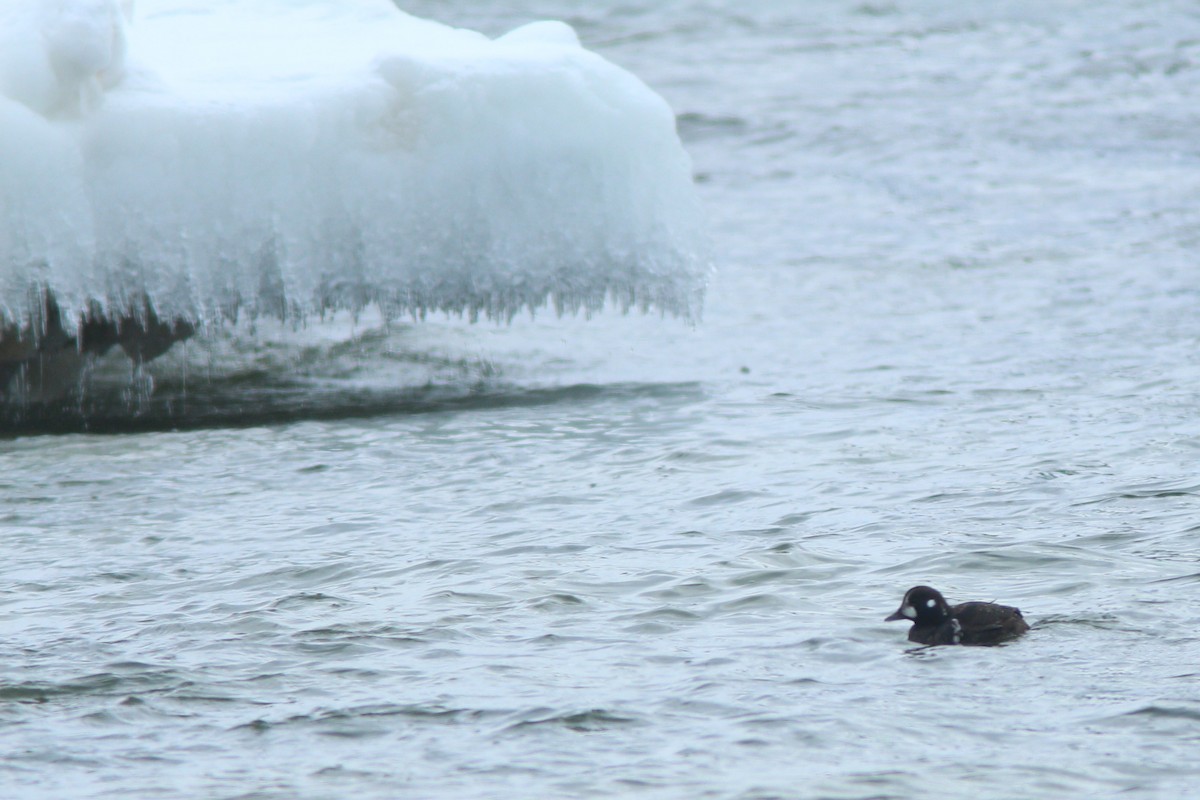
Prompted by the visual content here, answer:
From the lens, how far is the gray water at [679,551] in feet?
18.3

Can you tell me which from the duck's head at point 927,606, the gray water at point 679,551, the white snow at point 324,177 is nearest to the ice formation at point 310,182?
the white snow at point 324,177

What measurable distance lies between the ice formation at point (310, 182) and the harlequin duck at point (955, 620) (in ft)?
15.1

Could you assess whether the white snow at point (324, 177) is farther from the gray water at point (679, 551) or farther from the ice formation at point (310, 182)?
the gray water at point (679, 551)

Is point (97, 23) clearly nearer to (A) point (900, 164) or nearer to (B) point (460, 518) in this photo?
(B) point (460, 518)

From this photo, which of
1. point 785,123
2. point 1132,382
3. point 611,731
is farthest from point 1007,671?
point 785,123

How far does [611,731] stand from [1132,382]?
19.7ft

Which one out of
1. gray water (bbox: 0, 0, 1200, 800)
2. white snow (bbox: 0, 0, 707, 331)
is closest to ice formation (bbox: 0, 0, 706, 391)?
white snow (bbox: 0, 0, 707, 331)

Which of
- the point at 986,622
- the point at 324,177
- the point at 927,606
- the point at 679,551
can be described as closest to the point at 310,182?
the point at 324,177

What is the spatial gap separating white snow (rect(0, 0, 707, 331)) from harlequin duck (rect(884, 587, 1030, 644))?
15.1ft

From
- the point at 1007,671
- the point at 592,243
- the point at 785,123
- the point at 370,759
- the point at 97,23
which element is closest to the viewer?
the point at 370,759

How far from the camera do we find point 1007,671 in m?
6.20

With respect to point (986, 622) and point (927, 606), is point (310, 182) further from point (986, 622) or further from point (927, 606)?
point (986, 622)

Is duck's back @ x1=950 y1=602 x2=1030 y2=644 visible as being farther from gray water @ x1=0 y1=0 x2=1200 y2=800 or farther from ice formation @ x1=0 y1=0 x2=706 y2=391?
ice formation @ x1=0 y1=0 x2=706 y2=391

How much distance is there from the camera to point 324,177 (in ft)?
33.8
